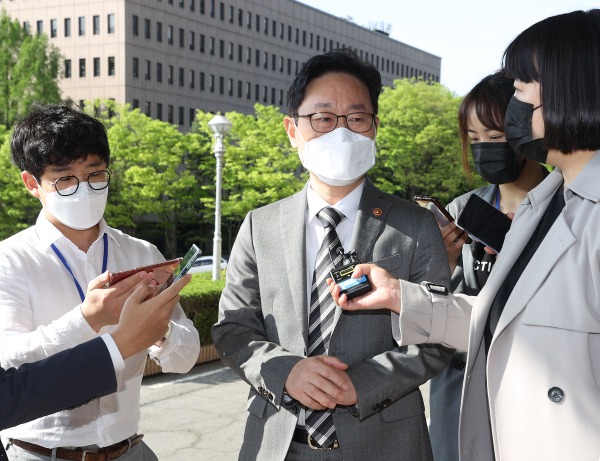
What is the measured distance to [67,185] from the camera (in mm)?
3033

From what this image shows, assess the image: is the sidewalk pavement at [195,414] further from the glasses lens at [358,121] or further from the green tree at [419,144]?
the green tree at [419,144]

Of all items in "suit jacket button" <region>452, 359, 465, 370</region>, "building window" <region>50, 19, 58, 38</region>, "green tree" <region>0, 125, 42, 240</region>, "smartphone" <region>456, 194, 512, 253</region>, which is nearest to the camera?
"smartphone" <region>456, 194, 512, 253</region>

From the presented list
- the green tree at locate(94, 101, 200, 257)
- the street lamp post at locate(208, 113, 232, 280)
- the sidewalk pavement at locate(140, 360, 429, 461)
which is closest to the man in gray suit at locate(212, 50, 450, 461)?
the sidewalk pavement at locate(140, 360, 429, 461)

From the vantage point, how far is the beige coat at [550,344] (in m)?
2.08

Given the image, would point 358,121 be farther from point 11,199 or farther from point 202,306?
point 11,199

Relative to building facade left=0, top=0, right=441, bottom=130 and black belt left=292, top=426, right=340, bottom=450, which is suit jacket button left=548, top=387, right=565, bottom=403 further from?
building facade left=0, top=0, right=441, bottom=130

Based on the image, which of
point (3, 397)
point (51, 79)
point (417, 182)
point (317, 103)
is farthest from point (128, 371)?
point (51, 79)

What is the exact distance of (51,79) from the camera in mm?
38406

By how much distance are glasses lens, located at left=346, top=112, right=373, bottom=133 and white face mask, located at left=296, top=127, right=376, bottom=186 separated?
0.09 feet

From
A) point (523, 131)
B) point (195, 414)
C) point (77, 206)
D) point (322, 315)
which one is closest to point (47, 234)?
point (77, 206)

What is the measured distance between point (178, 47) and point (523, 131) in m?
61.7

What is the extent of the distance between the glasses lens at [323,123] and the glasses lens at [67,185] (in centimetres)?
101

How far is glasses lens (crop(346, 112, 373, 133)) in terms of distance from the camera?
3082 millimetres

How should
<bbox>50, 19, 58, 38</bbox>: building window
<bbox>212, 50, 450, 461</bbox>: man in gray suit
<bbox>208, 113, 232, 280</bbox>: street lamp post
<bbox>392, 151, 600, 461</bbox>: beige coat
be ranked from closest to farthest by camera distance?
<bbox>392, 151, 600, 461</bbox>: beige coat, <bbox>212, 50, 450, 461</bbox>: man in gray suit, <bbox>208, 113, 232, 280</bbox>: street lamp post, <bbox>50, 19, 58, 38</bbox>: building window
